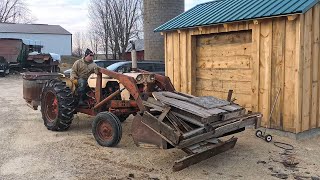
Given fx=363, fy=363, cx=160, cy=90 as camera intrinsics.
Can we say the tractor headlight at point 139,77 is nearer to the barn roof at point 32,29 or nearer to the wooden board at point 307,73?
the wooden board at point 307,73

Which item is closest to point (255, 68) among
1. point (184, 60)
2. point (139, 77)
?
point (184, 60)

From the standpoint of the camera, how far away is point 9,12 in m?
72.2

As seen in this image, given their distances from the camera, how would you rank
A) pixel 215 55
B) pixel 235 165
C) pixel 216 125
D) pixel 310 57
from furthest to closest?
pixel 215 55 → pixel 310 57 → pixel 235 165 → pixel 216 125

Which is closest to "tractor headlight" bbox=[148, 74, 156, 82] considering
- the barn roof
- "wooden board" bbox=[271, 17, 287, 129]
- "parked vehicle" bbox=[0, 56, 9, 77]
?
"wooden board" bbox=[271, 17, 287, 129]

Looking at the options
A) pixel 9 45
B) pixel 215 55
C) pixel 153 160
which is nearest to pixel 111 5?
pixel 9 45

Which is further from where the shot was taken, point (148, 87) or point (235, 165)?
point (148, 87)

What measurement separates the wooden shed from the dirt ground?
2.29ft

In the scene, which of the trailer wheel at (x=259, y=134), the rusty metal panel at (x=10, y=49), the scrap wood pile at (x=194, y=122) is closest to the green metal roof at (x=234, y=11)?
the trailer wheel at (x=259, y=134)

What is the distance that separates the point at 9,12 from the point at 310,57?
74.1 metres

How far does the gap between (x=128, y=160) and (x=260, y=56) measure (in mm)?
3934

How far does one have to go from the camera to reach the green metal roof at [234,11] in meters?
7.30

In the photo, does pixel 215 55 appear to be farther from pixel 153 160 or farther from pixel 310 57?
pixel 153 160

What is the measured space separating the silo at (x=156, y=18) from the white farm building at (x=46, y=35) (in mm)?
37751

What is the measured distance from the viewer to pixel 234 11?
8.77m
